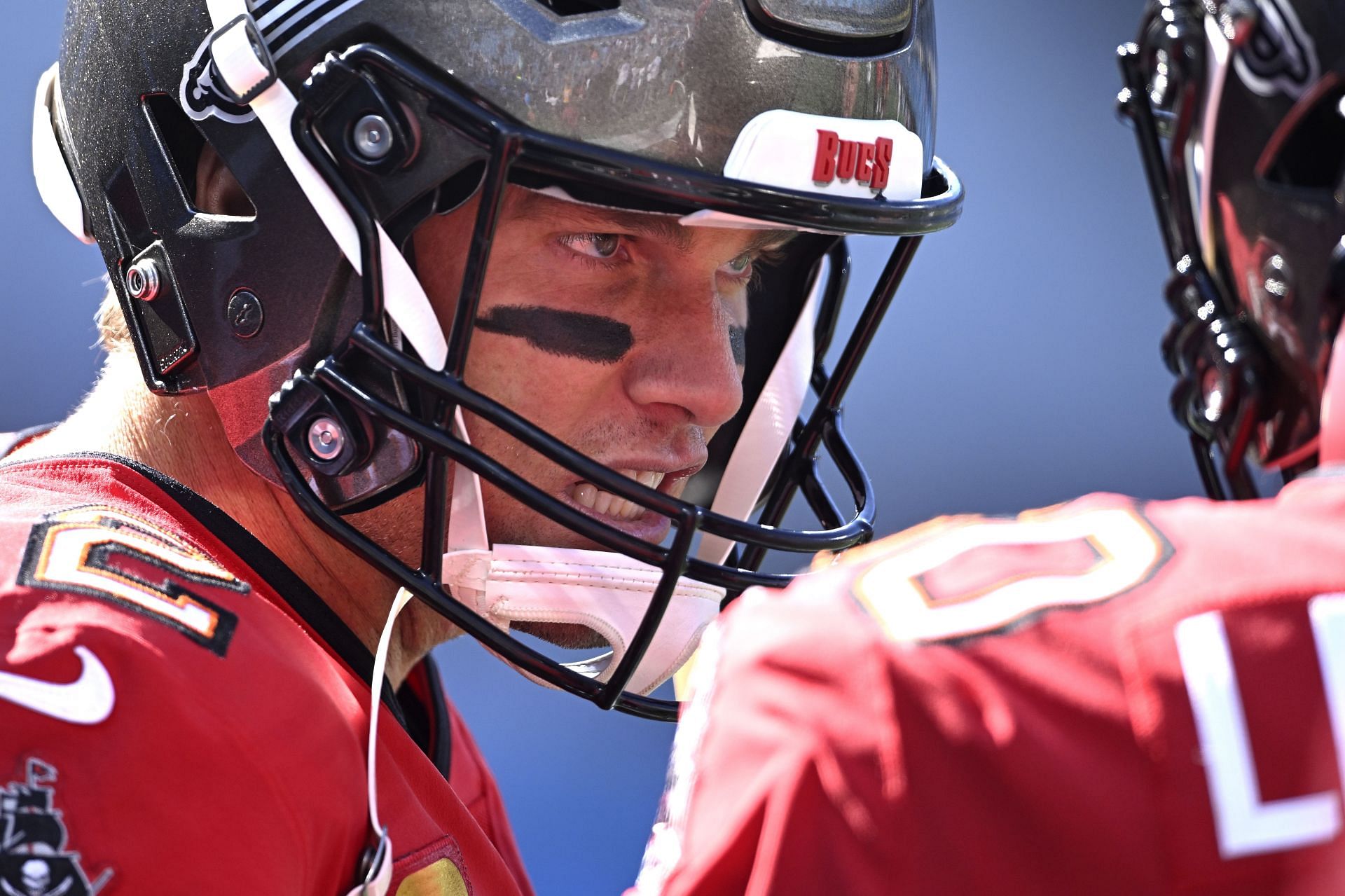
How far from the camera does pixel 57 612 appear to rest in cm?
90

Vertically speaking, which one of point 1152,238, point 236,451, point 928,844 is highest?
point 1152,238

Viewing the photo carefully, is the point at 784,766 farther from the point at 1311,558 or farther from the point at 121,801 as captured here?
the point at 121,801

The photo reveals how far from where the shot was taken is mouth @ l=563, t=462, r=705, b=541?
1.29 m

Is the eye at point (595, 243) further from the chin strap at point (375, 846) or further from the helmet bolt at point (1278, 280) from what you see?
the helmet bolt at point (1278, 280)

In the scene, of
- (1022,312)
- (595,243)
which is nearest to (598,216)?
(595,243)

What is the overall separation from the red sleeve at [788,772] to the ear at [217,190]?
0.77 metres

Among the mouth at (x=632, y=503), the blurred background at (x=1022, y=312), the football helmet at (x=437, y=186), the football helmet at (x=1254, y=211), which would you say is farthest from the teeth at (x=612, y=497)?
the blurred background at (x=1022, y=312)

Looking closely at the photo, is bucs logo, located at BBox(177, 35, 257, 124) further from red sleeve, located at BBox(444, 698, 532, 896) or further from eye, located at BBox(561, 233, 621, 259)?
red sleeve, located at BBox(444, 698, 532, 896)

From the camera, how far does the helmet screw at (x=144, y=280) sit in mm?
1196

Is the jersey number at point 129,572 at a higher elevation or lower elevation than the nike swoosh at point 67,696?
higher

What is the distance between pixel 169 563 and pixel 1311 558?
76 cm

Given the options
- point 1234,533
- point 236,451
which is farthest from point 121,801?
point 1234,533

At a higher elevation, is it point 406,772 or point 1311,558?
point 406,772

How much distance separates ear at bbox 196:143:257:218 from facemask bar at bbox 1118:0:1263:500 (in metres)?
0.73
